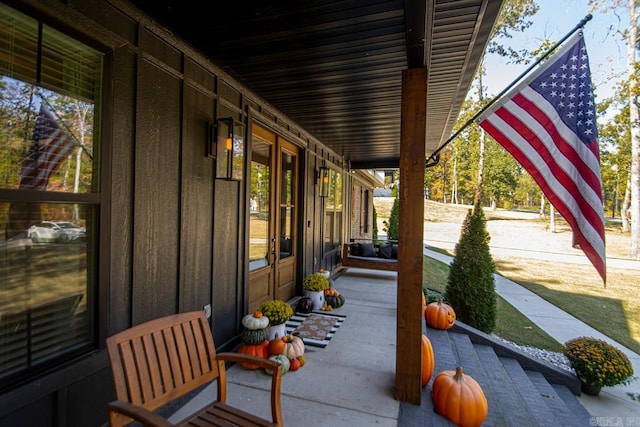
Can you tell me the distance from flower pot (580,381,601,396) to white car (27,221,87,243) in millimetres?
4899

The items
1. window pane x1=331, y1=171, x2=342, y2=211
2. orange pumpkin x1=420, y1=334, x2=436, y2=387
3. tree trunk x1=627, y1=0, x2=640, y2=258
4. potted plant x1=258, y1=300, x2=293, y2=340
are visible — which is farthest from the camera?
tree trunk x1=627, y1=0, x2=640, y2=258

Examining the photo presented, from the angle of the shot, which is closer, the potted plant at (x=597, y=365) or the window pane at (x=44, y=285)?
the window pane at (x=44, y=285)

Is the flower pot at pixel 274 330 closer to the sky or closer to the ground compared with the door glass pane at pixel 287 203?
A: closer to the ground

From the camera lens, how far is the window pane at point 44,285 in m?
1.41

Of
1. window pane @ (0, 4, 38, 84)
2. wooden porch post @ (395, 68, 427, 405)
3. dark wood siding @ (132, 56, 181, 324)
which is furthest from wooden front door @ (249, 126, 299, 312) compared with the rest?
window pane @ (0, 4, 38, 84)

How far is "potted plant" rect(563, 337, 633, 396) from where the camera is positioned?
3.33m

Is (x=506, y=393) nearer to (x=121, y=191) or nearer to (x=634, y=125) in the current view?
(x=121, y=191)

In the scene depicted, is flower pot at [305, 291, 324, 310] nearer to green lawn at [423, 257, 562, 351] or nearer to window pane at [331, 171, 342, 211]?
green lawn at [423, 257, 562, 351]

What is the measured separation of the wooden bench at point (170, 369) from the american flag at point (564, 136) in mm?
2315

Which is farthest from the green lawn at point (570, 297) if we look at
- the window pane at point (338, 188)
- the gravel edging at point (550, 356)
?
the window pane at point (338, 188)

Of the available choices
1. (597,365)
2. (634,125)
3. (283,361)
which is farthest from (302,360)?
(634,125)

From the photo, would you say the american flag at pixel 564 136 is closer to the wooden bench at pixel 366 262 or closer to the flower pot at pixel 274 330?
the flower pot at pixel 274 330

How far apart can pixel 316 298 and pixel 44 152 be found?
355 cm

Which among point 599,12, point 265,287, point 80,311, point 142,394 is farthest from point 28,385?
point 599,12
